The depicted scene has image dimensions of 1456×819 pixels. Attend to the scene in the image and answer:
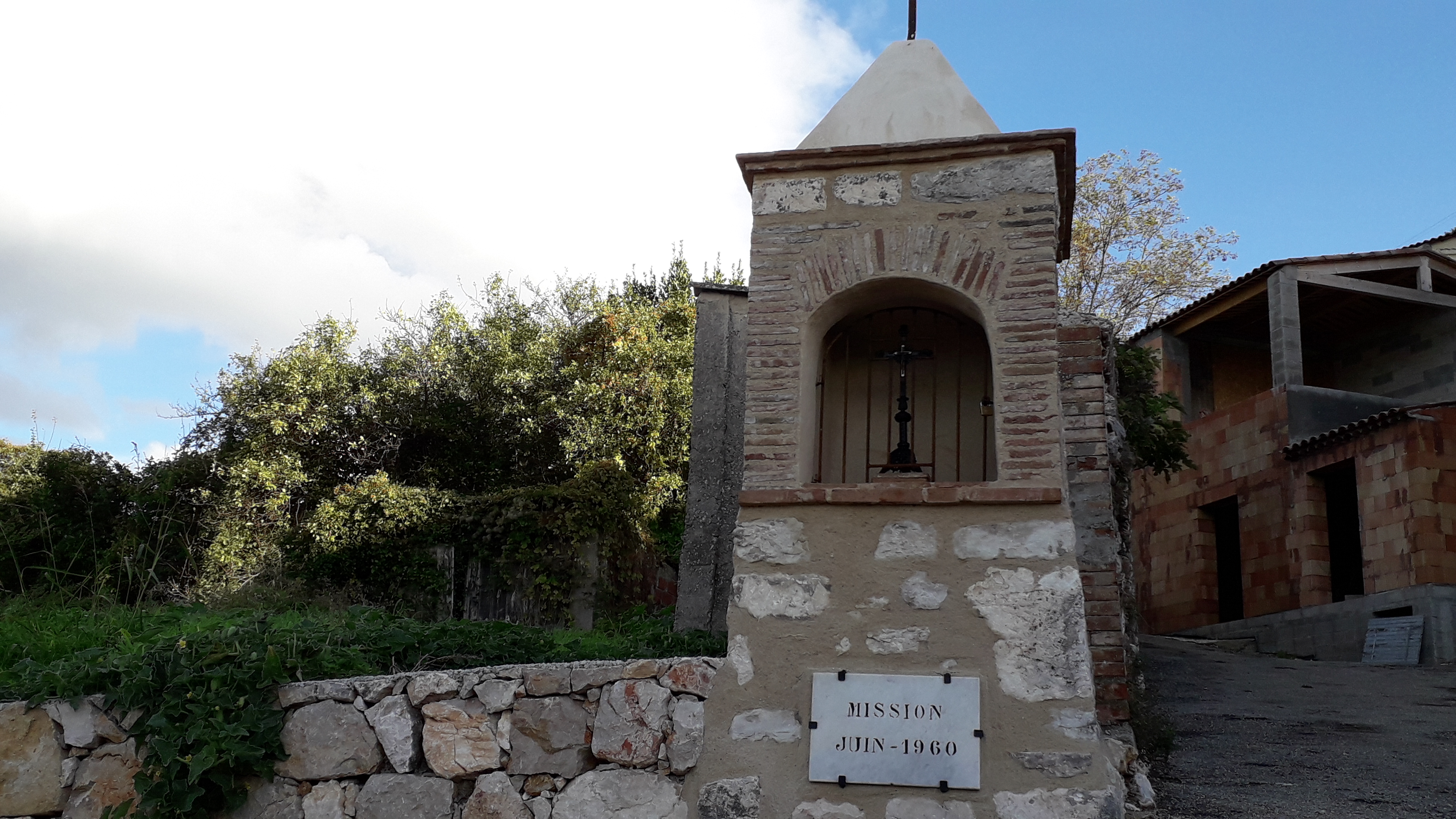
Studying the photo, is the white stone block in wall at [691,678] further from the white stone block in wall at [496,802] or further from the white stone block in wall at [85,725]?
the white stone block in wall at [85,725]

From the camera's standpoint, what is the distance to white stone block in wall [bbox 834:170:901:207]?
15.3 feet

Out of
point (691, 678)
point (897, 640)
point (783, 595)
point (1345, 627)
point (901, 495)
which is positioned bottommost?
point (691, 678)

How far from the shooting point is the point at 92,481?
35.8ft

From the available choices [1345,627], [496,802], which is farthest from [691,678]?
[1345,627]

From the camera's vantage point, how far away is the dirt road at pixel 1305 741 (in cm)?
509

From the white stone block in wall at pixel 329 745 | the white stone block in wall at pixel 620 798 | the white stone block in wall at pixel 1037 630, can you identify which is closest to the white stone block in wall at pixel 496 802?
the white stone block in wall at pixel 620 798

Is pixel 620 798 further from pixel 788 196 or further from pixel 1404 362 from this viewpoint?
pixel 1404 362

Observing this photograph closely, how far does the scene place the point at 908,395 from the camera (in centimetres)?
526

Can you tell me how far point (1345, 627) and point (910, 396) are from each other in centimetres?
991

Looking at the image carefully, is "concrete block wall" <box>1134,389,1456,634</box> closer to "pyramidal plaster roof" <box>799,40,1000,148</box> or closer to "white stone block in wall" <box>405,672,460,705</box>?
"pyramidal plaster roof" <box>799,40,1000,148</box>

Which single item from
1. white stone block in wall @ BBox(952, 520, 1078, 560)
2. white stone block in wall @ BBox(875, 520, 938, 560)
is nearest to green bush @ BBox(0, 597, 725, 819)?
white stone block in wall @ BBox(875, 520, 938, 560)

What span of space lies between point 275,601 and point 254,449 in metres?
3.95

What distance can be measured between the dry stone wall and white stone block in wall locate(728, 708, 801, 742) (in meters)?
0.15

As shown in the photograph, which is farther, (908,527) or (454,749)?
(454,749)
